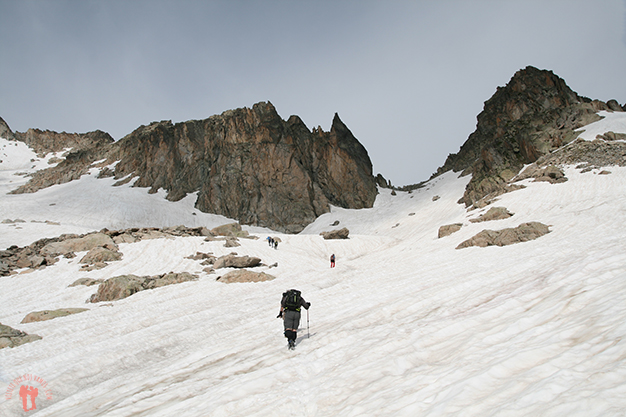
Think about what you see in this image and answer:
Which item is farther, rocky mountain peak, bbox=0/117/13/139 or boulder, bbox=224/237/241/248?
rocky mountain peak, bbox=0/117/13/139

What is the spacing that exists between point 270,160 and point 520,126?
47.1 meters

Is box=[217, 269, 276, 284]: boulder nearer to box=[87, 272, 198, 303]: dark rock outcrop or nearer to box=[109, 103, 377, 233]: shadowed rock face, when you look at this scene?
box=[87, 272, 198, 303]: dark rock outcrop

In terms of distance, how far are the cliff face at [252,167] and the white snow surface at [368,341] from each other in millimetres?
48022

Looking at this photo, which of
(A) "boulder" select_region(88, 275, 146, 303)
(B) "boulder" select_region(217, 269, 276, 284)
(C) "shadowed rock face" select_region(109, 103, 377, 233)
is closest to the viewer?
(A) "boulder" select_region(88, 275, 146, 303)

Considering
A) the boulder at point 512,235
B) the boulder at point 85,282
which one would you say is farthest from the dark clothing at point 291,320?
the boulder at point 85,282

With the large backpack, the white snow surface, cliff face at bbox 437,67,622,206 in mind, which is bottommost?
the white snow surface

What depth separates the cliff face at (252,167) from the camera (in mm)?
67062

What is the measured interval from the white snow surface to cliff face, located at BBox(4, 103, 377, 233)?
158ft

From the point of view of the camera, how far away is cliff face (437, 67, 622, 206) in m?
42.6

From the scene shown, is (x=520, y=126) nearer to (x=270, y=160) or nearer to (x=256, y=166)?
(x=270, y=160)

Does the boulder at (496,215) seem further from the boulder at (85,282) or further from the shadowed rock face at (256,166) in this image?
the shadowed rock face at (256,166)

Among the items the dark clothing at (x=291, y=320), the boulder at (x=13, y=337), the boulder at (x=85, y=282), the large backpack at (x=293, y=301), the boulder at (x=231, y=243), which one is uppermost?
the boulder at (x=231, y=243)

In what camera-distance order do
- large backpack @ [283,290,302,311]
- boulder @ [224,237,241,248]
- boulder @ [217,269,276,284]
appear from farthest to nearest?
boulder @ [224,237,241,248] → boulder @ [217,269,276,284] → large backpack @ [283,290,302,311]

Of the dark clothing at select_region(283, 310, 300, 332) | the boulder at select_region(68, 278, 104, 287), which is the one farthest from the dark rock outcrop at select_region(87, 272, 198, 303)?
the dark clothing at select_region(283, 310, 300, 332)
